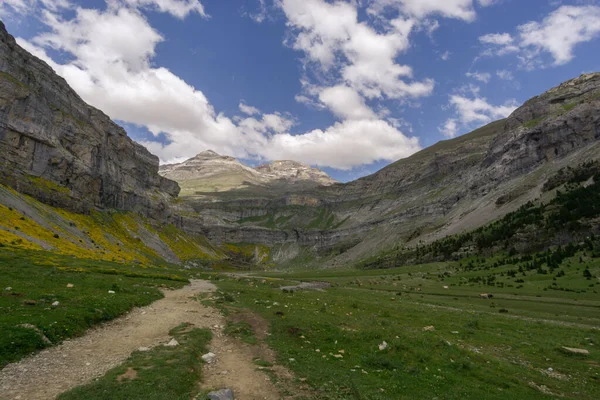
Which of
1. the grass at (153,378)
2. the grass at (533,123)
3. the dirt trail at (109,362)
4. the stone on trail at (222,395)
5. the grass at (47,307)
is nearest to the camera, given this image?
the grass at (153,378)

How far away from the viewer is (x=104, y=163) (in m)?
174

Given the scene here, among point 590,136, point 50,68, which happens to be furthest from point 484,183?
point 50,68

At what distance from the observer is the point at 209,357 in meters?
16.8

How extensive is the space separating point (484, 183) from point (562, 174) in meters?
61.7

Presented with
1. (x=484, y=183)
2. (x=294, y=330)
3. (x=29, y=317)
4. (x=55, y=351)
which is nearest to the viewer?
(x=55, y=351)

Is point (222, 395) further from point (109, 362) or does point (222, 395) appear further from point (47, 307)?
point (47, 307)

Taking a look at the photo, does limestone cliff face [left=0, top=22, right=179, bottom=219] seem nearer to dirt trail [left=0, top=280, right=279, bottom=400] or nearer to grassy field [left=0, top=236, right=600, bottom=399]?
grassy field [left=0, top=236, right=600, bottom=399]

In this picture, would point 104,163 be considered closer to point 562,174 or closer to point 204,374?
point 204,374

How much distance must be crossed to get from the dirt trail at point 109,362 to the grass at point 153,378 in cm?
68

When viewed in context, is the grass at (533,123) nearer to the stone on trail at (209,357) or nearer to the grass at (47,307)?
the grass at (47,307)

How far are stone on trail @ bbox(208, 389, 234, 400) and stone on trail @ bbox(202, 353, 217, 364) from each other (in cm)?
417

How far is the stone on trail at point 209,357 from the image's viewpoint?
16456mm

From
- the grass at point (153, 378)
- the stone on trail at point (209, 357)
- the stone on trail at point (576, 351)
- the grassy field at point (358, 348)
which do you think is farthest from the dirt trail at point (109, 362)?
the stone on trail at point (576, 351)

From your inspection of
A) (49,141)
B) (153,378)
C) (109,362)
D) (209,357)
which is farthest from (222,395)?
(49,141)
